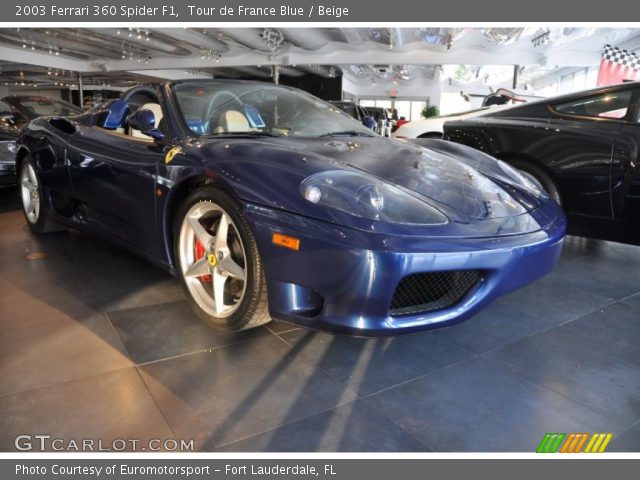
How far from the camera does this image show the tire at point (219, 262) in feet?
6.33

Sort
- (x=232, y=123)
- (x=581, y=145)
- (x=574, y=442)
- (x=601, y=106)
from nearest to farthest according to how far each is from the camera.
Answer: (x=574, y=442)
(x=232, y=123)
(x=581, y=145)
(x=601, y=106)

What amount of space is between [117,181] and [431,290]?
173cm

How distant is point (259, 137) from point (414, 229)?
1023 millimetres

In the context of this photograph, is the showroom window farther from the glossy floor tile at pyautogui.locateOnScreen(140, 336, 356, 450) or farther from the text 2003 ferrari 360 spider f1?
the glossy floor tile at pyautogui.locateOnScreen(140, 336, 356, 450)

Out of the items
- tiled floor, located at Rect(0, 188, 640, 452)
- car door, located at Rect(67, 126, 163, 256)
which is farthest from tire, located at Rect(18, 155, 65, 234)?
tiled floor, located at Rect(0, 188, 640, 452)

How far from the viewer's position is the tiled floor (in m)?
1.56

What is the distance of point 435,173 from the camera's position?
86.3 inches

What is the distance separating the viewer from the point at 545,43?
1602cm

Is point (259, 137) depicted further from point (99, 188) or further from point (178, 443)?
point (178, 443)

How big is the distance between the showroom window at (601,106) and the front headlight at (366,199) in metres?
2.19

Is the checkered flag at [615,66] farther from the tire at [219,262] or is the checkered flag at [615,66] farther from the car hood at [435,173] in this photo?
the tire at [219,262]
